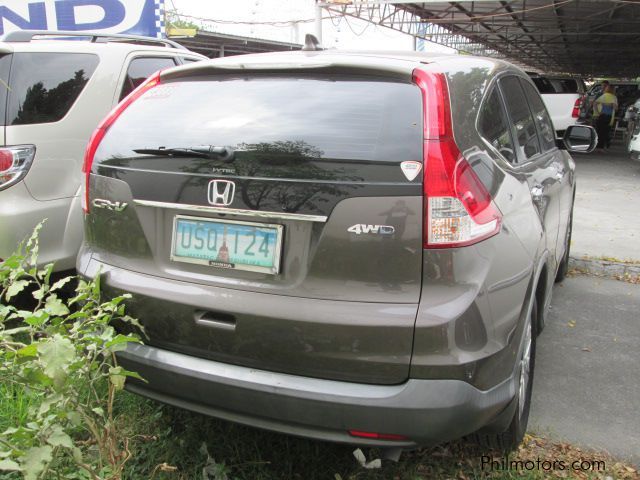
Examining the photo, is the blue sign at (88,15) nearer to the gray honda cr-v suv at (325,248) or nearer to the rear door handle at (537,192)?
the gray honda cr-v suv at (325,248)

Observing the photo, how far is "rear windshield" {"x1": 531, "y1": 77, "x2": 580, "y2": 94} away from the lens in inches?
607

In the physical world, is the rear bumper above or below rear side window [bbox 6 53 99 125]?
below

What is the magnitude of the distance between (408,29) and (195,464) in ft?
60.7

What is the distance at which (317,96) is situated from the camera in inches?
83.9

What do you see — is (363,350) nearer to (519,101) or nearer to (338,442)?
(338,442)

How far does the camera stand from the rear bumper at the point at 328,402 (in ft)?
6.10

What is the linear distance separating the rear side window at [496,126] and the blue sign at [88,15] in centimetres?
828

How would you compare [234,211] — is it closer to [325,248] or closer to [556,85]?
[325,248]

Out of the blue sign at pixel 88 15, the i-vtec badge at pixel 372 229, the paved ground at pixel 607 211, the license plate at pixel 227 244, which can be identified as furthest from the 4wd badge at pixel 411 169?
the blue sign at pixel 88 15

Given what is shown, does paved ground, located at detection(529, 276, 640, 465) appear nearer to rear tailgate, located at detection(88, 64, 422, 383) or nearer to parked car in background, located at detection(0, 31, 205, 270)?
rear tailgate, located at detection(88, 64, 422, 383)

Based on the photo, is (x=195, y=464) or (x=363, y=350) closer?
(x=363, y=350)

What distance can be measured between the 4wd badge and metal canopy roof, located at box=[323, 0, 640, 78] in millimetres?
11717

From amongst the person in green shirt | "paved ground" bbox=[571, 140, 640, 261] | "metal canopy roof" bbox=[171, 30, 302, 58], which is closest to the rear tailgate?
"paved ground" bbox=[571, 140, 640, 261]

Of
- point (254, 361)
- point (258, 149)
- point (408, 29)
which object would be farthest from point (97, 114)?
point (408, 29)
